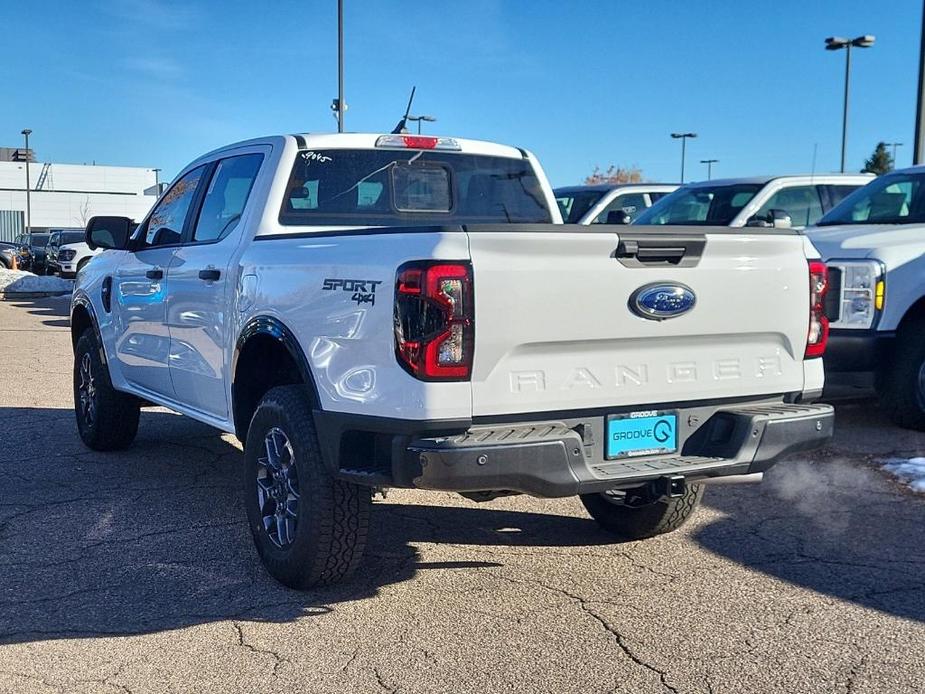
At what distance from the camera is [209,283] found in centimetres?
509

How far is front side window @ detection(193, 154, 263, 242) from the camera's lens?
5230 millimetres

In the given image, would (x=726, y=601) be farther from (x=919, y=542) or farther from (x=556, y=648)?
(x=919, y=542)

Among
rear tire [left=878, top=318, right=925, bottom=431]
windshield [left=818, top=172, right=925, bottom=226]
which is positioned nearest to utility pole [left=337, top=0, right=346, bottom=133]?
windshield [left=818, top=172, right=925, bottom=226]

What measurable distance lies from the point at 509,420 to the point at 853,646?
4.93ft

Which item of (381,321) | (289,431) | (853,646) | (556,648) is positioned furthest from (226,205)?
(853,646)

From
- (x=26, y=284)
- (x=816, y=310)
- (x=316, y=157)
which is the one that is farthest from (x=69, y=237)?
(x=816, y=310)

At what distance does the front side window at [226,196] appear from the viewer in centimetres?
523

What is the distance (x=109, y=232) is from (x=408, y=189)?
2080 mm

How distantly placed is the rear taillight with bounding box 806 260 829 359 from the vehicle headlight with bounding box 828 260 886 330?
2.94m

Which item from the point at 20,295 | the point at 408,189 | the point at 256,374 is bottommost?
the point at 20,295

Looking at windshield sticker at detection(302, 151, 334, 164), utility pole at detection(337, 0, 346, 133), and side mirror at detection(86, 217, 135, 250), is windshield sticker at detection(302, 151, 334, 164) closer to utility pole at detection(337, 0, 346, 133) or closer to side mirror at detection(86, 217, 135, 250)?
side mirror at detection(86, 217, 135, 250)

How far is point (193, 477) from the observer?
6.38m

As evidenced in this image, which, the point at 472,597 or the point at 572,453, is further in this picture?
the point at 472,597

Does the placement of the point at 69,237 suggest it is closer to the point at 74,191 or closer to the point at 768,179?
the point at 768,179
